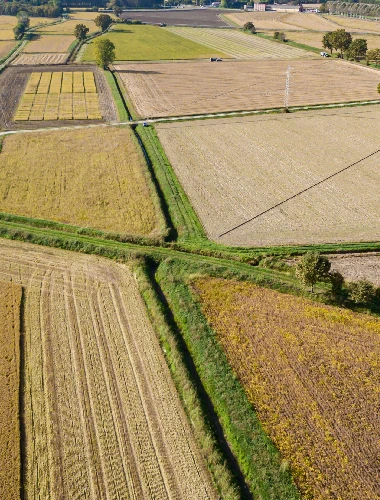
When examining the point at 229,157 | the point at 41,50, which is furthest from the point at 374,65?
the point at 41,50

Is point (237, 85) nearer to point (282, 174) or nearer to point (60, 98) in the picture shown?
point (60, 98)

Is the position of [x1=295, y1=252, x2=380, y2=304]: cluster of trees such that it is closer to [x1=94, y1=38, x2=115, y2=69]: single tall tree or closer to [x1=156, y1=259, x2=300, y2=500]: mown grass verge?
[x1=156, y1=259, x2=300, y2=500]: mown grass verge

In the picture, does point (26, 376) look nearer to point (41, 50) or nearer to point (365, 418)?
point (365, 418)

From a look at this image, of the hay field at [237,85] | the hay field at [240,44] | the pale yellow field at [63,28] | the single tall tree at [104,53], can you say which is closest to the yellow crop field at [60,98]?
the single tall tree at [104,53]

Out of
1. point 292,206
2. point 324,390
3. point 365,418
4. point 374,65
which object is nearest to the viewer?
point 365,418

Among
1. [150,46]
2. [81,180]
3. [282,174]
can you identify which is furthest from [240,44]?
[81,180]
